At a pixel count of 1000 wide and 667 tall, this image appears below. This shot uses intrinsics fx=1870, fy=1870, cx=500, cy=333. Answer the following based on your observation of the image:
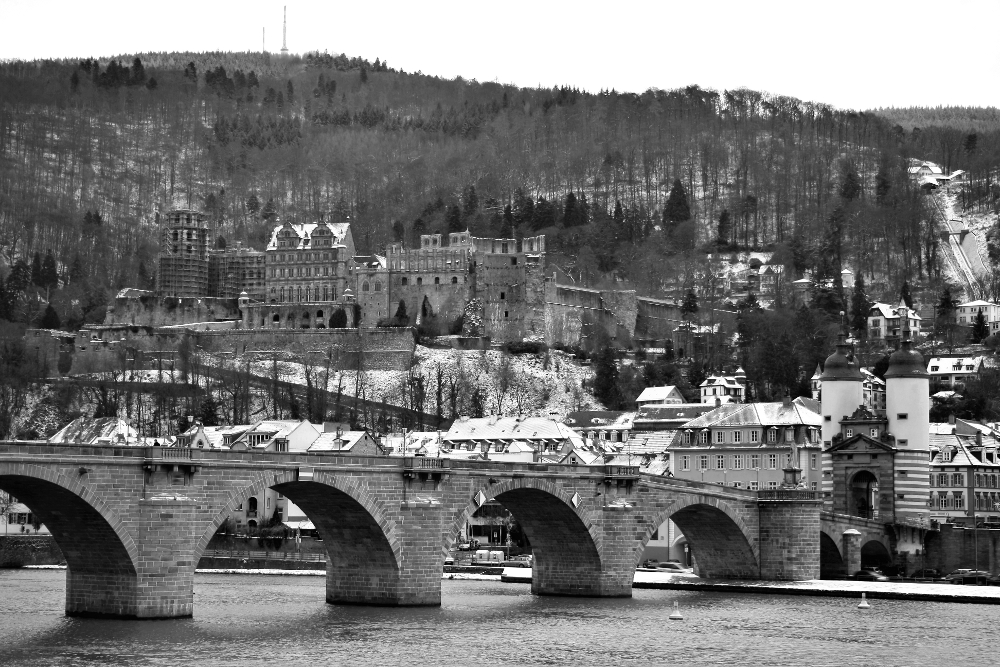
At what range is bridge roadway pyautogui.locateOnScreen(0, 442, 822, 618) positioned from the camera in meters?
57.9

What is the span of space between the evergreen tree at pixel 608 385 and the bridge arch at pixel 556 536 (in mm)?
72544

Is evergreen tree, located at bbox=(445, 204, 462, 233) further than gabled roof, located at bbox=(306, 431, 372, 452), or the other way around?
evergreen tree, located at bbox=(445, 204, 462, 233)

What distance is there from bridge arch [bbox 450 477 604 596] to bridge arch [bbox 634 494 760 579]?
4802mm

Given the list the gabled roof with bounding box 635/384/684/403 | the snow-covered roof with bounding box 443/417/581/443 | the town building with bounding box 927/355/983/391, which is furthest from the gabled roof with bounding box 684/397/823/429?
the town building with bounding box 927/355/983/391

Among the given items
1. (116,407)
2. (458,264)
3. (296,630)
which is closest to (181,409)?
(116,407)

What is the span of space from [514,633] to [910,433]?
123 feet

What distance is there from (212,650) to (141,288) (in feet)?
448

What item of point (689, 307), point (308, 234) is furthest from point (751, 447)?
point (308, 234)

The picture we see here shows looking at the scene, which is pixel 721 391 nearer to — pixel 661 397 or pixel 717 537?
pixel 661 397

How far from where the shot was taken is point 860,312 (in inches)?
6555

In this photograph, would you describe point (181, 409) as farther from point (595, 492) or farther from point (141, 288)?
point (595, 492)

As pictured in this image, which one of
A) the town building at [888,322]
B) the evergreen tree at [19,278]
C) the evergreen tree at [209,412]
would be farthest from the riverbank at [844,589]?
the evergreen tree at [19,278]

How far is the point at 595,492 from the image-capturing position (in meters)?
73.8

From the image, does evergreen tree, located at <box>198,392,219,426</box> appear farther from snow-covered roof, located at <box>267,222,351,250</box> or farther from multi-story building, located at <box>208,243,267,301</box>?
multi-story building, located at <box>208,243,267,301</box>
